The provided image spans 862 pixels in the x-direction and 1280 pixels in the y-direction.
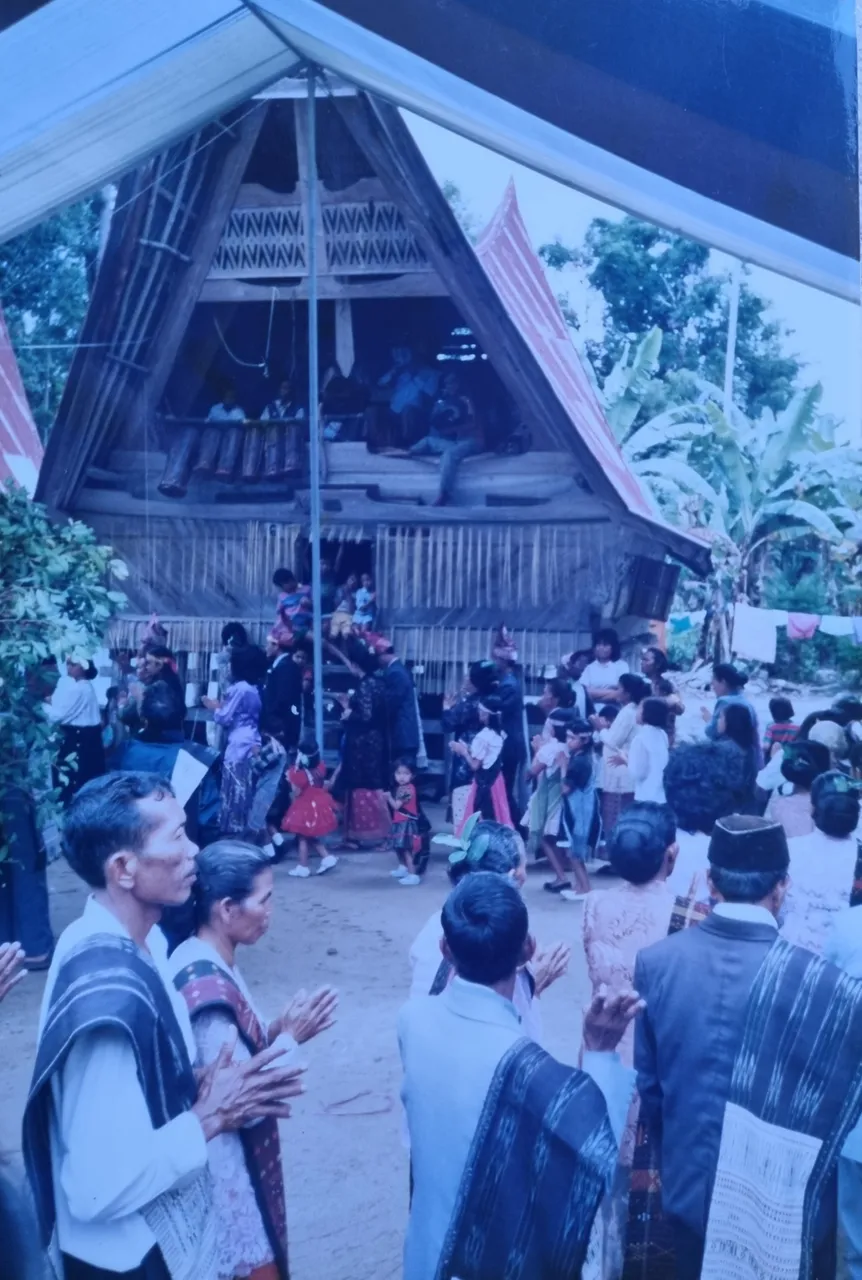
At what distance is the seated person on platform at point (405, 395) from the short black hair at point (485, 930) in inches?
78.7

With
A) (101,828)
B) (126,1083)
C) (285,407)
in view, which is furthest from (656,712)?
(126,1083)

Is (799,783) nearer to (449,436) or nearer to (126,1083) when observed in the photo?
(449,436)

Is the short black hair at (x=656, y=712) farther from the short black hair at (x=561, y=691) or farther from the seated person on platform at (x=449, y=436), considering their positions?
the seated person on platform at (x=449, y=436)

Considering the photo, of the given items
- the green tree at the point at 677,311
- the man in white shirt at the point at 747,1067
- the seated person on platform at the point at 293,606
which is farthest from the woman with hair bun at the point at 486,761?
the man in white shirt at the point at 747,1067

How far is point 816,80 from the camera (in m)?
3.24

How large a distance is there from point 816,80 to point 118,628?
2.54 m

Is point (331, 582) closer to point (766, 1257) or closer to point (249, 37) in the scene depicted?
point (249, 37)

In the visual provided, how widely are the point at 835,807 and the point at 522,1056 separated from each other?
1341mm

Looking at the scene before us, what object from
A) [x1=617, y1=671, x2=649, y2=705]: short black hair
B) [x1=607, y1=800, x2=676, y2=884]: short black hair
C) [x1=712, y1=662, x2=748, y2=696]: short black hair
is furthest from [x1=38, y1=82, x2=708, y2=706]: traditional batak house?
[x1=607, y1=800, x2=676, y2=884]: short black hair

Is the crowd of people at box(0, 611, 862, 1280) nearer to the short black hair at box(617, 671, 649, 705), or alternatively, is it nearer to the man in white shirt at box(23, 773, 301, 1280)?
the man in white shirt at box(23, 773, 301, 1280)

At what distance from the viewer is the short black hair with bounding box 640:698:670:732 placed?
11.9ft

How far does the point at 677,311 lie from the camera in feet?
11.6

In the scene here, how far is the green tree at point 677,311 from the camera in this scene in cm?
346

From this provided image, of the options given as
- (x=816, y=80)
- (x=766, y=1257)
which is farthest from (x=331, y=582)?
(x=766, y=1257)
